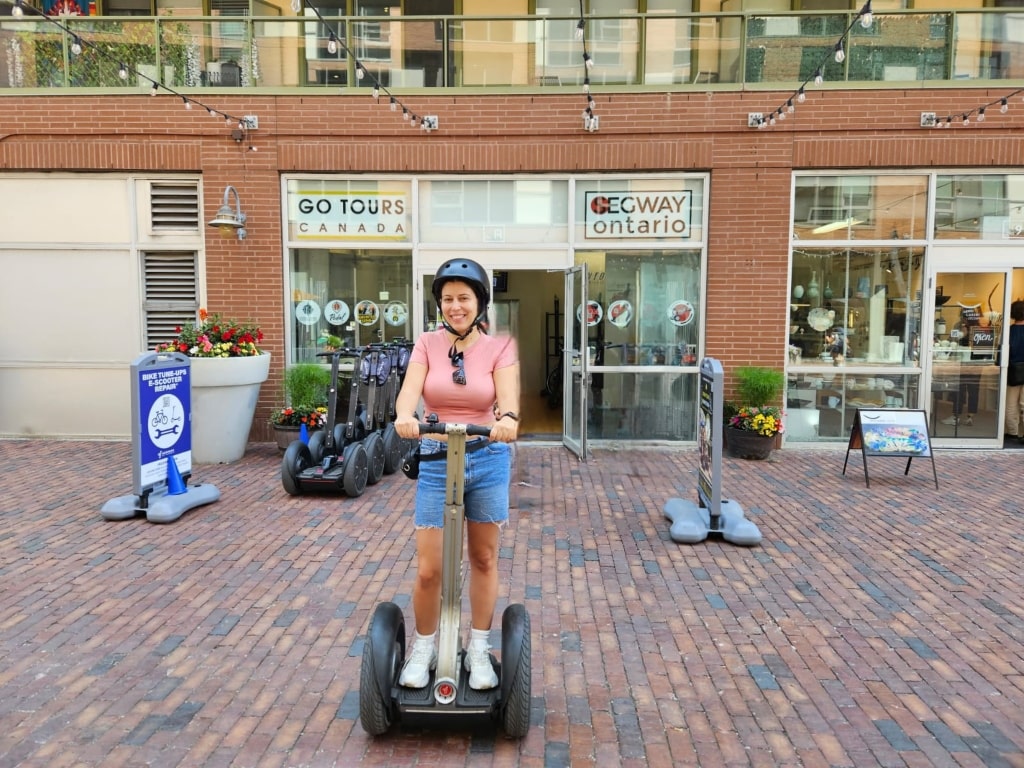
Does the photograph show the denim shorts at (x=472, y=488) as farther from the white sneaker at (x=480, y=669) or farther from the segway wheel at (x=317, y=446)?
the segway wheel at (x=317, y=446)

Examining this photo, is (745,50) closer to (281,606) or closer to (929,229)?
(929,229)

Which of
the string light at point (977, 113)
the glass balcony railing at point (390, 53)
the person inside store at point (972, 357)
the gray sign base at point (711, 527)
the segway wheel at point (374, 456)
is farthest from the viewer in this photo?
the person inside store at point (972, 357)

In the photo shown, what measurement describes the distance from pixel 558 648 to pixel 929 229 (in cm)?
747

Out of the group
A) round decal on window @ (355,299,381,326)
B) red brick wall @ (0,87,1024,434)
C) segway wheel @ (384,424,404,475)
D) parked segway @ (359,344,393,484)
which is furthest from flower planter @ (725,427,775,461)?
round decal on window @ (355,299,381,326)

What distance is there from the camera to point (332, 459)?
6566mm

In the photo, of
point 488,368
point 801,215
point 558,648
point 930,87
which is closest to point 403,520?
point 558,648

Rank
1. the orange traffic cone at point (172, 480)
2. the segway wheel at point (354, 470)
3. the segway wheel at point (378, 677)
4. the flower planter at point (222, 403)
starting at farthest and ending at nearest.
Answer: the flower planter at point (222, 403), the segway wheel at point (354, 470), the orange traffic cone at point (172, 480), the segway wheel at point (378, 677)

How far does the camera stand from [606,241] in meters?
8.64

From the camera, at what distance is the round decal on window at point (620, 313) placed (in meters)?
8.78

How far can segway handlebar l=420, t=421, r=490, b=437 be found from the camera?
261cm

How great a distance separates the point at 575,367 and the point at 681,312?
5.25 feet

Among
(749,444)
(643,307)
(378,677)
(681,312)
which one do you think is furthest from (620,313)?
(378,677)

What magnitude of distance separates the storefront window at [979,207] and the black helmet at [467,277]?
Answer: 7.76 meters

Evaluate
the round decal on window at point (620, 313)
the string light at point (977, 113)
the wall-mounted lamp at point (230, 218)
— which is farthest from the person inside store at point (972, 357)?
the wall-mounted lamp at point (230, 218)
